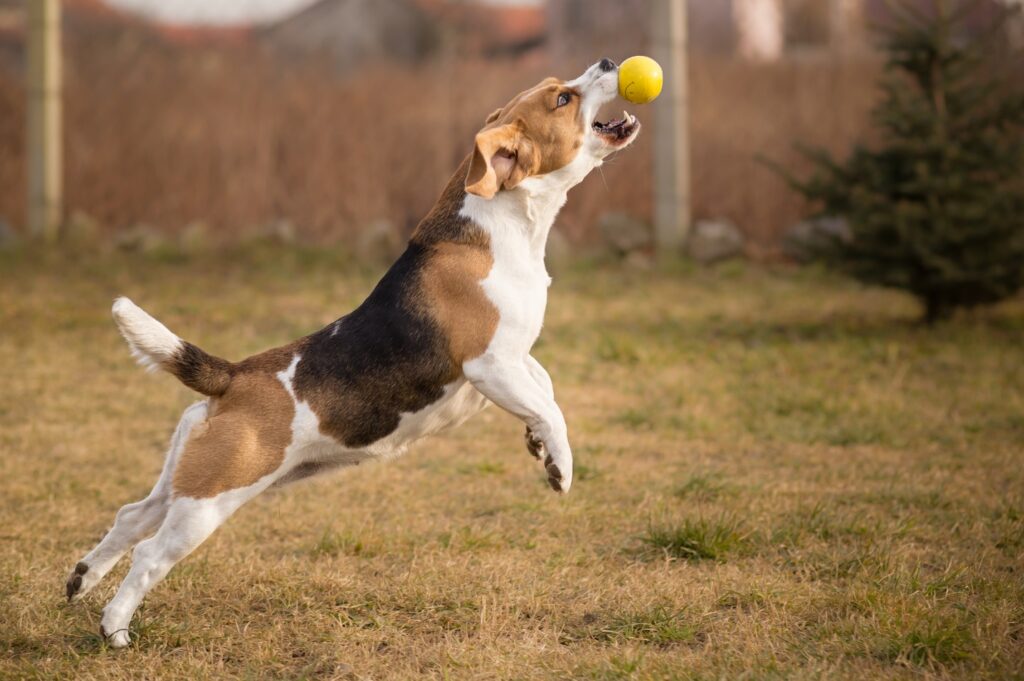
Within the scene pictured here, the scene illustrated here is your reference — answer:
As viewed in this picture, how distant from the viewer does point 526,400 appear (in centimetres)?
447

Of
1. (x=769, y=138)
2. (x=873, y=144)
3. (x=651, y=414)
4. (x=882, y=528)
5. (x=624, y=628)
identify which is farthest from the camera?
(x=769, y=138)

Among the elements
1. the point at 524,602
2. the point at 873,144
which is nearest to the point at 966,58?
the point at 873,144

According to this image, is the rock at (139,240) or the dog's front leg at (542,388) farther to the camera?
the rock at (139,240)

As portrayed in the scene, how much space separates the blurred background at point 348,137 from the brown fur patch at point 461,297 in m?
9.78

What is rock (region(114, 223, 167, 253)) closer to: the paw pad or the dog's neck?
the dog's neck

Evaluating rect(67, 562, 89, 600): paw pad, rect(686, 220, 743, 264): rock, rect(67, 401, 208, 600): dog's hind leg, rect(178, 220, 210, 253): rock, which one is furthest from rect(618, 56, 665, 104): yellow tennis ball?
rect(178, 220, 210, 253): rock

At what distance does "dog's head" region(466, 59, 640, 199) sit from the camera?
4754 mm

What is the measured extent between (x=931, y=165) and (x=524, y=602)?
6.93 metres

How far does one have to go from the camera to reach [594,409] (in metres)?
8.09

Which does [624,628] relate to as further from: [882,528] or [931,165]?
[931,165]

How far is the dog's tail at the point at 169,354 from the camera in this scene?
4.21 metres

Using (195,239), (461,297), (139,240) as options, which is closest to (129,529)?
(461,297)

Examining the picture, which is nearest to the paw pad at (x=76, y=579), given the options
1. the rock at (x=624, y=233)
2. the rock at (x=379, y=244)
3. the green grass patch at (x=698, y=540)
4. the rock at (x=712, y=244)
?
the green grass patch at (x=698, y=540)

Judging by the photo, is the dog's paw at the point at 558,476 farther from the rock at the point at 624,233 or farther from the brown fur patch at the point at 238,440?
the rock at the point at 624,233
